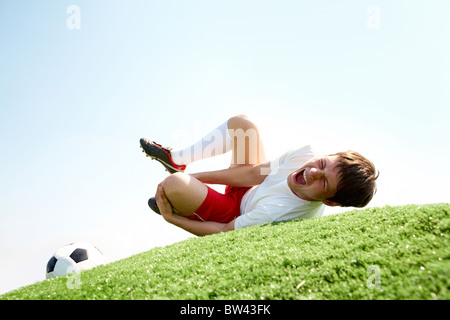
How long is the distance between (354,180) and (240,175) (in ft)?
3.80

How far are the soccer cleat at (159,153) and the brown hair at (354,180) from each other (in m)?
1.94

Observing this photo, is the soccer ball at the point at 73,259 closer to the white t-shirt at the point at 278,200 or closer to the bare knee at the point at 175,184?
the bare knee at the point at 175,184

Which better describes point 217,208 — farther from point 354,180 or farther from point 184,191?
point 354,180

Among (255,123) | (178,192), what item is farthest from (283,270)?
(255,123)

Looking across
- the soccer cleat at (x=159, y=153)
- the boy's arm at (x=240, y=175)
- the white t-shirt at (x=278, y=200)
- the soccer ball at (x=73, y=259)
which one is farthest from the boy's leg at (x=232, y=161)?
the soccer ball at (x=73, y=259)

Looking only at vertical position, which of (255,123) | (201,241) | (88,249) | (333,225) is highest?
(255,123)

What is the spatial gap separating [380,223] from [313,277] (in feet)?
2.74

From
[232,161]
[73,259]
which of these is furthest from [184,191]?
[73,259]

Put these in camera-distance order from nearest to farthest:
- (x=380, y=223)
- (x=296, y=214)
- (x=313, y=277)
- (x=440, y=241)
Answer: (x=313, y=277) → (x=440, y=241) → (x=380, y=223) → (x=296, y=214)

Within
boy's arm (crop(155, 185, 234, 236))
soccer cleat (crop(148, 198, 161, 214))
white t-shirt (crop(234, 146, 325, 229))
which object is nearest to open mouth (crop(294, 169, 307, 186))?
white t-shirt (crop(234, 146, 325, 229))

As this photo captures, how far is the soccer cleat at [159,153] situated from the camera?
154 inches
